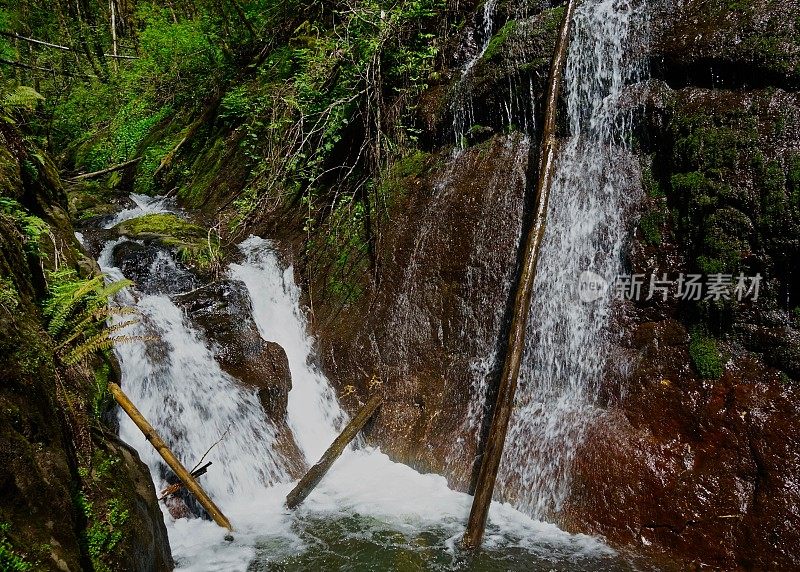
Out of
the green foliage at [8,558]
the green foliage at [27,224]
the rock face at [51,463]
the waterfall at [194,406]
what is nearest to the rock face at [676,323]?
the waterfall at [194,406]

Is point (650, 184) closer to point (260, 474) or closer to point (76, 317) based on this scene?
point (260, 474)

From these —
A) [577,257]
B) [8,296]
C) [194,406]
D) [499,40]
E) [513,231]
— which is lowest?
[194,406]

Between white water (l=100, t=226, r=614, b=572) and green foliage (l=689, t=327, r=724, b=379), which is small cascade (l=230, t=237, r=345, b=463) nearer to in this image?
white water (l=100, t=226, r=614, b=572)

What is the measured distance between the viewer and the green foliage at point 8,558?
2.38 meters

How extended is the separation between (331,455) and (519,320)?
2.75 meters

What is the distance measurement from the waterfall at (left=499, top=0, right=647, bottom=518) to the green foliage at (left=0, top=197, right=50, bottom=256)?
507cm

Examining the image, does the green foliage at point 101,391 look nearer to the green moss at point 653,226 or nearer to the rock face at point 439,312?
the rock face at point 439,312

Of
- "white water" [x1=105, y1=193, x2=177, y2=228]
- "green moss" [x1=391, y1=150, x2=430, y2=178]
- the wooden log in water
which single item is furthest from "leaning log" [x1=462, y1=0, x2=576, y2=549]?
"white water" [x1=105, y1=193, x2=177, y2=228]

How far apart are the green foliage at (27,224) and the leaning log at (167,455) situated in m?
1.37

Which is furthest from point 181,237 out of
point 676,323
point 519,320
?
point 676,323

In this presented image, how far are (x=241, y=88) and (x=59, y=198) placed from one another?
6.78 metres

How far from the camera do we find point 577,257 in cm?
627

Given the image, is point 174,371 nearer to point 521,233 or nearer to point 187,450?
point 187,450

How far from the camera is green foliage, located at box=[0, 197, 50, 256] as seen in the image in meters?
4.45
